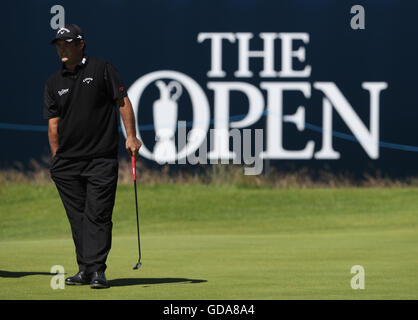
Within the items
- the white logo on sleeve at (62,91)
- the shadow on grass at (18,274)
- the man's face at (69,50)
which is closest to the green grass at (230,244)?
the shadow on grass at (18,274)

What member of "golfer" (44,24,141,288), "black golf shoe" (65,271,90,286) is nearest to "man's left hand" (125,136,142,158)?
"golfer" (44,24,141,288)

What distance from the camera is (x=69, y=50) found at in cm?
819

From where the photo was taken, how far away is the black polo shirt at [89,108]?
8148 mm

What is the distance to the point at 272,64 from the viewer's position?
19484 millimetres

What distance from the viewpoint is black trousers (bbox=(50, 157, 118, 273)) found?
321 inches

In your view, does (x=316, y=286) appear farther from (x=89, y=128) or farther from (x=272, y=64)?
(x=272, y=64)

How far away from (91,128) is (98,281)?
119cm

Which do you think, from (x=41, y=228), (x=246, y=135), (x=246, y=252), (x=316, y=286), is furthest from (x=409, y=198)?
(x=316, y=286)

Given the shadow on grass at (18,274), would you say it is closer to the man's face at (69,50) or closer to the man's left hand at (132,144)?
the man's left hand at (132,144)

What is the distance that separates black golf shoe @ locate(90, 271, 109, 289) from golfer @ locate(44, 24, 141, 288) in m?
0.05

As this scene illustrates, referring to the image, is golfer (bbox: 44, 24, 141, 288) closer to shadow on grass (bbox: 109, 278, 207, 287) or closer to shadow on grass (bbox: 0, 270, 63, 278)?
shadow on grass (bbox: 109, 278, 207, 287)

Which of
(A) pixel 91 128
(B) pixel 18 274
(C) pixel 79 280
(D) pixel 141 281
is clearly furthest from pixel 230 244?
(A) pixel 91 128

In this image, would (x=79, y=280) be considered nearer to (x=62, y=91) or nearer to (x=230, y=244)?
(x=62, y=91)

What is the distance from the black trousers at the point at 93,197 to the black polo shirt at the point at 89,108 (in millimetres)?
100
